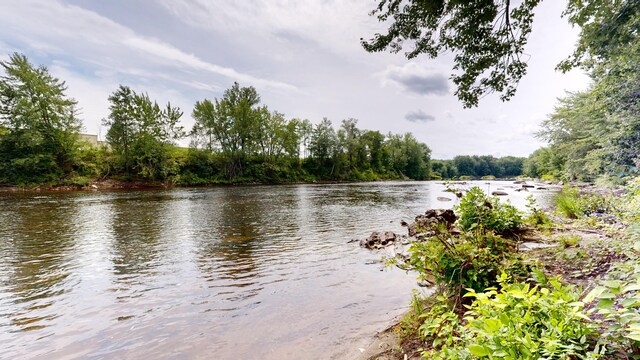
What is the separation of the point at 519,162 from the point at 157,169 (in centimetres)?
19546

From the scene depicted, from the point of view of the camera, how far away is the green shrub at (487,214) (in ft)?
25.4

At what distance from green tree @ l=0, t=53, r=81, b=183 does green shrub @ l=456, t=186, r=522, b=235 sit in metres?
56.4

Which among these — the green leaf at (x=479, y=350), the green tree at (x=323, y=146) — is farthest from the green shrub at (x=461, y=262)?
the green tree at (x=323, y=146)

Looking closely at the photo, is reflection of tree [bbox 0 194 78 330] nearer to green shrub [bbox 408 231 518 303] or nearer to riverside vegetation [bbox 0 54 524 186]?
green shrub [bbox 408 231 518 303]

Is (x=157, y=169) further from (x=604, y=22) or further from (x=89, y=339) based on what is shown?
(x=604, y=22)

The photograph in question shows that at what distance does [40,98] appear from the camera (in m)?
43.7

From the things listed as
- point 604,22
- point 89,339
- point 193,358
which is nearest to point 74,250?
point 89,339

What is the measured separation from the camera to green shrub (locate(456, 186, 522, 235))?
7.73 m

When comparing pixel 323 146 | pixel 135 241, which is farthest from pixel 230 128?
pixel 135 241

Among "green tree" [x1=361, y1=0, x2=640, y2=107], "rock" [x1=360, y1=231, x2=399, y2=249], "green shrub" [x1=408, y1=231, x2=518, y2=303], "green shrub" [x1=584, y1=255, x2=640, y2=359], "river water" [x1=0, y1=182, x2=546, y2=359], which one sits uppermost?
"green tree" [x1=361, y1=0, x2=640, y2=107]

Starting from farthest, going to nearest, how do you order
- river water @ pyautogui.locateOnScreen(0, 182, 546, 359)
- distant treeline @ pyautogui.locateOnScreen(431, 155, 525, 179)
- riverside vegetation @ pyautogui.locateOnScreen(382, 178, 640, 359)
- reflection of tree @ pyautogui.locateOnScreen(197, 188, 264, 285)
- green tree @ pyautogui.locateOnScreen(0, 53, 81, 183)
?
distant treeline @ pyautogui.locateOnScreen(431, 155, 525, 179), green tree @ pyautogui.locateOnScreen(0, 53, 81, 183), reflection of tree @ pyautogui.locateOnScreen(197, 188, 264, 285), river water @ pyautogui.locateOnScreen(0, 182, 546, 359), riverside vegetation @ pyautogui.locateOnScreen(382, 178, 640, 359)

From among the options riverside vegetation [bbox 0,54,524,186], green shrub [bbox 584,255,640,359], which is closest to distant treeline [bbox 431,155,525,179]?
riverside vegetation [bbox 0,54,524,186]

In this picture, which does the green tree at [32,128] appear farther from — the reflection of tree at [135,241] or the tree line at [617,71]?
the tree line at [617,71]

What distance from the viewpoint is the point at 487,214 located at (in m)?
8.76
